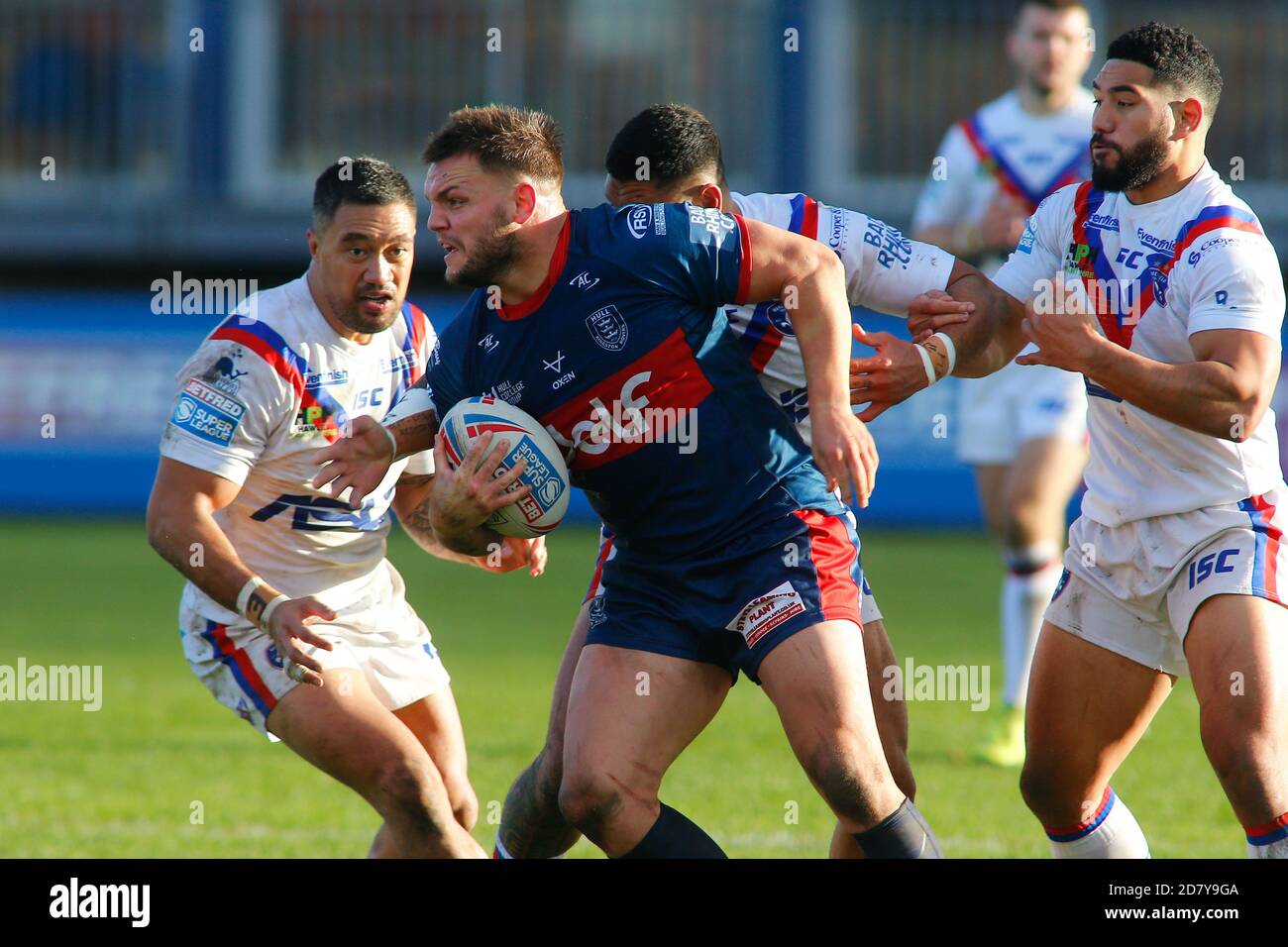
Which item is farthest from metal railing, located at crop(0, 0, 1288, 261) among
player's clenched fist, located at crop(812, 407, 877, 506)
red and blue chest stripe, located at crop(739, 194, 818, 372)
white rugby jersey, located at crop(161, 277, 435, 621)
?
player's clenched fist, located at crop(812, 407, 877, 506)

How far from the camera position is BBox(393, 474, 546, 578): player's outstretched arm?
5.14 meters

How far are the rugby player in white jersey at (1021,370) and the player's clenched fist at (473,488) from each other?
3.79 metres

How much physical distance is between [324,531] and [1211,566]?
2632 mm

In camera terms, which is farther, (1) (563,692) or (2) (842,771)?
(1) (563,692)

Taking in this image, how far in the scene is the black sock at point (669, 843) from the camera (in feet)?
14.9

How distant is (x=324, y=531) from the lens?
541 cm

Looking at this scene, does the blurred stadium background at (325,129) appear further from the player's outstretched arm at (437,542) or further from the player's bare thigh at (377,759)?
the player's bare thigh at (377,759)

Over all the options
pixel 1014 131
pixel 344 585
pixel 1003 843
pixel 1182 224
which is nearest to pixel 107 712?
pixel 344 585

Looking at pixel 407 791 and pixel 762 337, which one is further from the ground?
pixel 762 337

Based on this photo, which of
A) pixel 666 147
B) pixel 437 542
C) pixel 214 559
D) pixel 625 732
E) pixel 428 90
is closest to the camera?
pixel 625 732

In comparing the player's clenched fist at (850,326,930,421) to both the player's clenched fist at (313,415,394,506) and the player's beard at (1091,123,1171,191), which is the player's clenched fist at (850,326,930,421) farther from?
the player's clenched fist at (313,415,394,506)

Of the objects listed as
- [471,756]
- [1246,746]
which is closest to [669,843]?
[1246,746]

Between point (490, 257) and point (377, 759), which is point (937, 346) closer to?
point (490, 257)
